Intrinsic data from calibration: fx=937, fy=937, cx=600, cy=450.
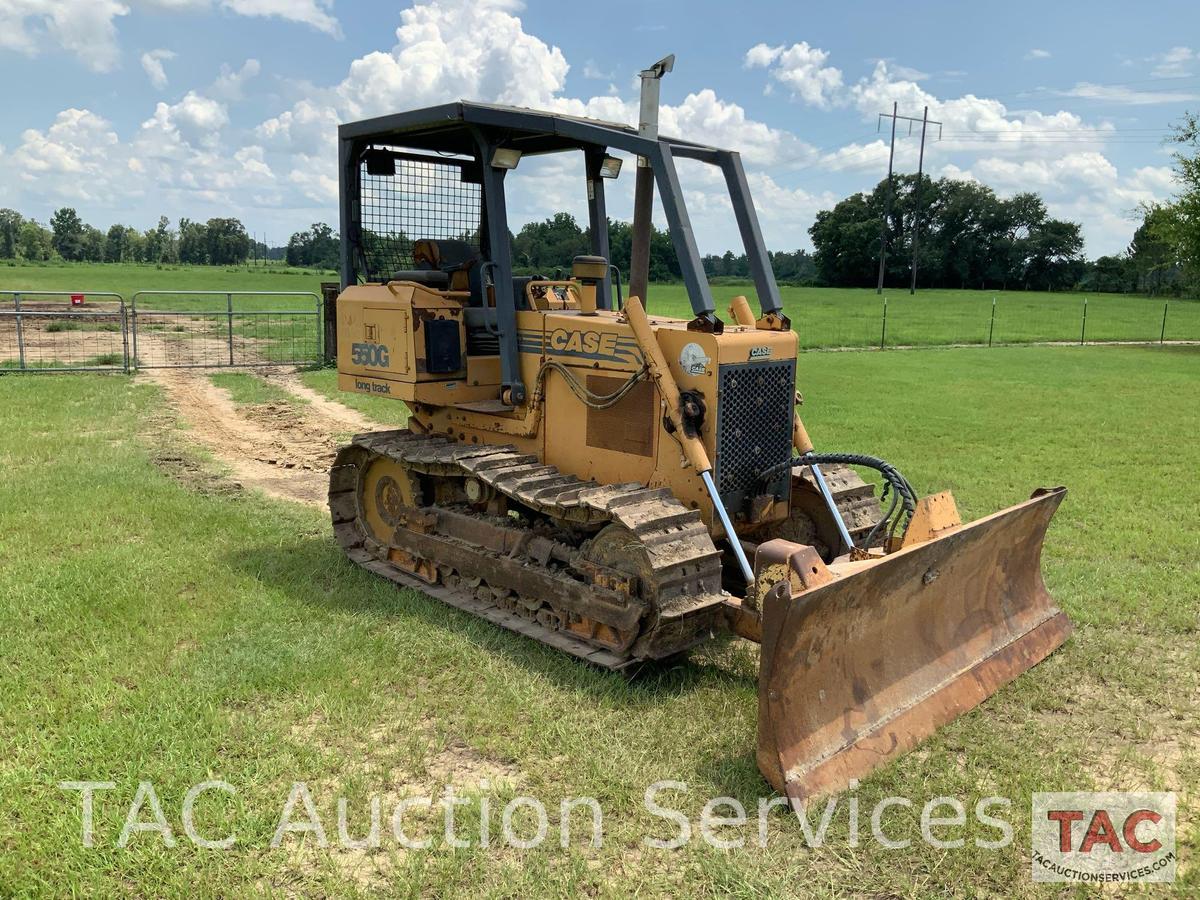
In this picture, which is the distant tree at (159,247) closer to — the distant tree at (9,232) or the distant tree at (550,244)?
the distant tree at (9,232)

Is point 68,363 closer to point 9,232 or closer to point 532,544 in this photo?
point 532,544

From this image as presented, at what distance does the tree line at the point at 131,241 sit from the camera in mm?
111812

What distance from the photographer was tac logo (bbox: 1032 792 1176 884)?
381 cm

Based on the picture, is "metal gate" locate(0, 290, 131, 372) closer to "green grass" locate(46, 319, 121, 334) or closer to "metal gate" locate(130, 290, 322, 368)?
"green grass" locate(46, 319, 121, 334)

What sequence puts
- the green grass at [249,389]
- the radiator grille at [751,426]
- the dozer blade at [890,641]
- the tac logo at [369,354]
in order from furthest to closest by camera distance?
the green grass at [249,389] → the tac logo at [369,354] → the radiator grille at [751,426] → the dozer blade at [890,641]

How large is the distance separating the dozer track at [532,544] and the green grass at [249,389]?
8740 millimetres

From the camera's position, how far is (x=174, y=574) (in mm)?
6926

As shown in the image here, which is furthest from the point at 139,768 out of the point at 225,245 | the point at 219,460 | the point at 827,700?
the point at 225,245

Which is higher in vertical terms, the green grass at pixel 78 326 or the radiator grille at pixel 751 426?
the radiator grille at pixel 751 426

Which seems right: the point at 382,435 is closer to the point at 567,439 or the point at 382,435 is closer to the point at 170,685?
the point at 567,439

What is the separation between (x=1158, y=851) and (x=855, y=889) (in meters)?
1.36

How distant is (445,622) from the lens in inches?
247

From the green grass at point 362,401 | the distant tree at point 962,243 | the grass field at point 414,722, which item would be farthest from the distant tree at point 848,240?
the grass field at point 414,722

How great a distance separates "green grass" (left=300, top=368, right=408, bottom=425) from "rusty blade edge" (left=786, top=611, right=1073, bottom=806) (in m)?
9.24
